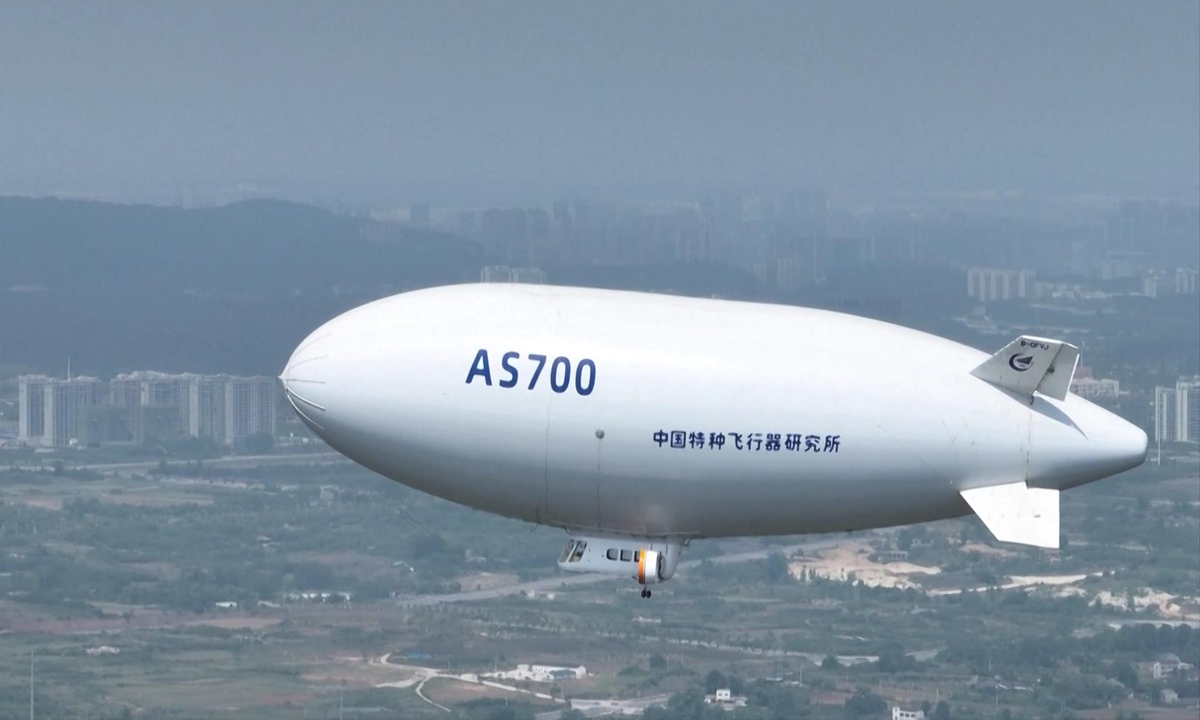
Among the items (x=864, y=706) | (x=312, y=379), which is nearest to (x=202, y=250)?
(x=864, y=706)

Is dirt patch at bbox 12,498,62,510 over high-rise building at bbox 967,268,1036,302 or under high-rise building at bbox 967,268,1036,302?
under

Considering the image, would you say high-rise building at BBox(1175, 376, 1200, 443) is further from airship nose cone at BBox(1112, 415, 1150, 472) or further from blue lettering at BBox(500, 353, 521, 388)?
blue lettering at BBox(500, 353, 521, 388)

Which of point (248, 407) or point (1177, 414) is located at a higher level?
point (248, 407)

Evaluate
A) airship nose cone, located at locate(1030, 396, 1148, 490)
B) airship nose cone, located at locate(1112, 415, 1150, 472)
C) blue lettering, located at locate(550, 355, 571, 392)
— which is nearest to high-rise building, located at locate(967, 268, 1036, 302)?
airship nose cone, located at locate(1112, 415, 1150, 472)

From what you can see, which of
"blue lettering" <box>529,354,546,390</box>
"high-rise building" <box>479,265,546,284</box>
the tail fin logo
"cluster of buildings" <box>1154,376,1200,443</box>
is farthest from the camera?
"high-rise building" <box>479,265,546,284</box>

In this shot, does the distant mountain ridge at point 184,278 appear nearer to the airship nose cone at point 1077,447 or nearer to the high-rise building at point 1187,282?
the high-rise building at point 1187,282

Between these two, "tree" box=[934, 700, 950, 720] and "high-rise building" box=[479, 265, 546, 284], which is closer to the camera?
"tree" box=[934, 700, 950, 720]

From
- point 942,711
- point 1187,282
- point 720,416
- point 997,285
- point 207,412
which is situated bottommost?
point 942,711

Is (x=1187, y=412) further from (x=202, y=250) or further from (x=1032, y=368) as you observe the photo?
(x=1032, y=368)

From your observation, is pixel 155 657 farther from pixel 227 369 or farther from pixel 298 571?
pixel 227 369
